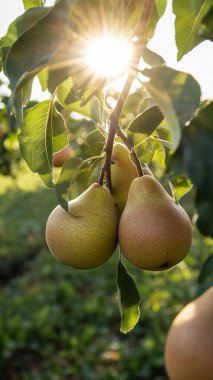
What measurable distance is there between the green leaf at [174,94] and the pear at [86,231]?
298 mm

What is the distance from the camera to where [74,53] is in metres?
0.61

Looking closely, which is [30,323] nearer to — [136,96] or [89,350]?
[89,350]

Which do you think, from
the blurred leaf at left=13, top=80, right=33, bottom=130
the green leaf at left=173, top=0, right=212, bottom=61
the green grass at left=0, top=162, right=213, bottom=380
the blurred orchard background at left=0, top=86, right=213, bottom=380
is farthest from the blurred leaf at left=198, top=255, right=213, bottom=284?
the green grass at left=0, top=162, right=213, bottom=380

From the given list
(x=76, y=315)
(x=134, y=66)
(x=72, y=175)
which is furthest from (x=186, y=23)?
(x=76, y=315)

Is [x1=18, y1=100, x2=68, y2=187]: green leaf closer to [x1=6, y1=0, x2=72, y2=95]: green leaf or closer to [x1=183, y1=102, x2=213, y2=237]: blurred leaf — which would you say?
[x1=6, y1=0, x2=72, y2=95]: green leaf

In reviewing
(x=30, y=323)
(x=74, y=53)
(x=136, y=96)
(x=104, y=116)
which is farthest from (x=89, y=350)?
(x=74, y=53)

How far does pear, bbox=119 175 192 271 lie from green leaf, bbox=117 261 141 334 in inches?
4.3

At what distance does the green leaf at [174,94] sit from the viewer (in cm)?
50

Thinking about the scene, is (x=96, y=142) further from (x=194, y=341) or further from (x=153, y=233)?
(x=194, y=341)

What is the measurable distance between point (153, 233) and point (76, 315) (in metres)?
3.30

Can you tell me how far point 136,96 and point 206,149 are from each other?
0.81 metres

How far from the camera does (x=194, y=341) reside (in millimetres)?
848

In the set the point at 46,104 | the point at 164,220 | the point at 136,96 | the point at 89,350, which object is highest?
the point at 46,104

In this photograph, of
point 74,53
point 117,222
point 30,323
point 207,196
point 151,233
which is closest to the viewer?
point 207,196
